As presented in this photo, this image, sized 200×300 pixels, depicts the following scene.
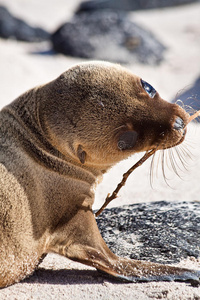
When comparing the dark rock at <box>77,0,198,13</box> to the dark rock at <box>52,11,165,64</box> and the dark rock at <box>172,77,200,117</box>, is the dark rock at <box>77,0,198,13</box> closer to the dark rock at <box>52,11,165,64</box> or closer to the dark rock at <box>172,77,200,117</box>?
the dark rock at <box>52,11,165,64</box>

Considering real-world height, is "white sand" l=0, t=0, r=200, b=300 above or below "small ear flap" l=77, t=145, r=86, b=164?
below

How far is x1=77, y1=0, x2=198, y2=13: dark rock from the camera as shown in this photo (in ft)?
50.8

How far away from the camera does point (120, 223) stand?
10.3 ft

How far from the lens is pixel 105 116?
244 cm

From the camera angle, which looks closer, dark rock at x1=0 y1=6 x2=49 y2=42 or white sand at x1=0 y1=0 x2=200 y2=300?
white sand at x1=0 y1=0 x2=200 y2=300

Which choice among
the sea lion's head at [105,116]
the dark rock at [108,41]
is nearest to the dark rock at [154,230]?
the sea lion's head at [105,116]

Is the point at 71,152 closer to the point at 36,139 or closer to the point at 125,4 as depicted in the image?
the point at 36,139

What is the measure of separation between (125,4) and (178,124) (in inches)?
605

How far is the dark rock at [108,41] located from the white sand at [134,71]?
0.30 m

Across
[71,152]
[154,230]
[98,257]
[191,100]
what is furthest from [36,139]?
[191,100]

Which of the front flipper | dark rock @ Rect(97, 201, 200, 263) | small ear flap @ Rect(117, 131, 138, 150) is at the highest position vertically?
small ear flap @ Rect(117, 131, 138, 150)

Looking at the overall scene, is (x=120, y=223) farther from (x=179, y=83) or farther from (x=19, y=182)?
(x=179, y=83)

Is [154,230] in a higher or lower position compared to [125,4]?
higher

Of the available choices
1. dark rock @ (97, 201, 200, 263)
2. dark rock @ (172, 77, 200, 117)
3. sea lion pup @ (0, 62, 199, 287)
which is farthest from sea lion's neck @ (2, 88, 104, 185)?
dark rock @ (172, 77, 200, 117)
